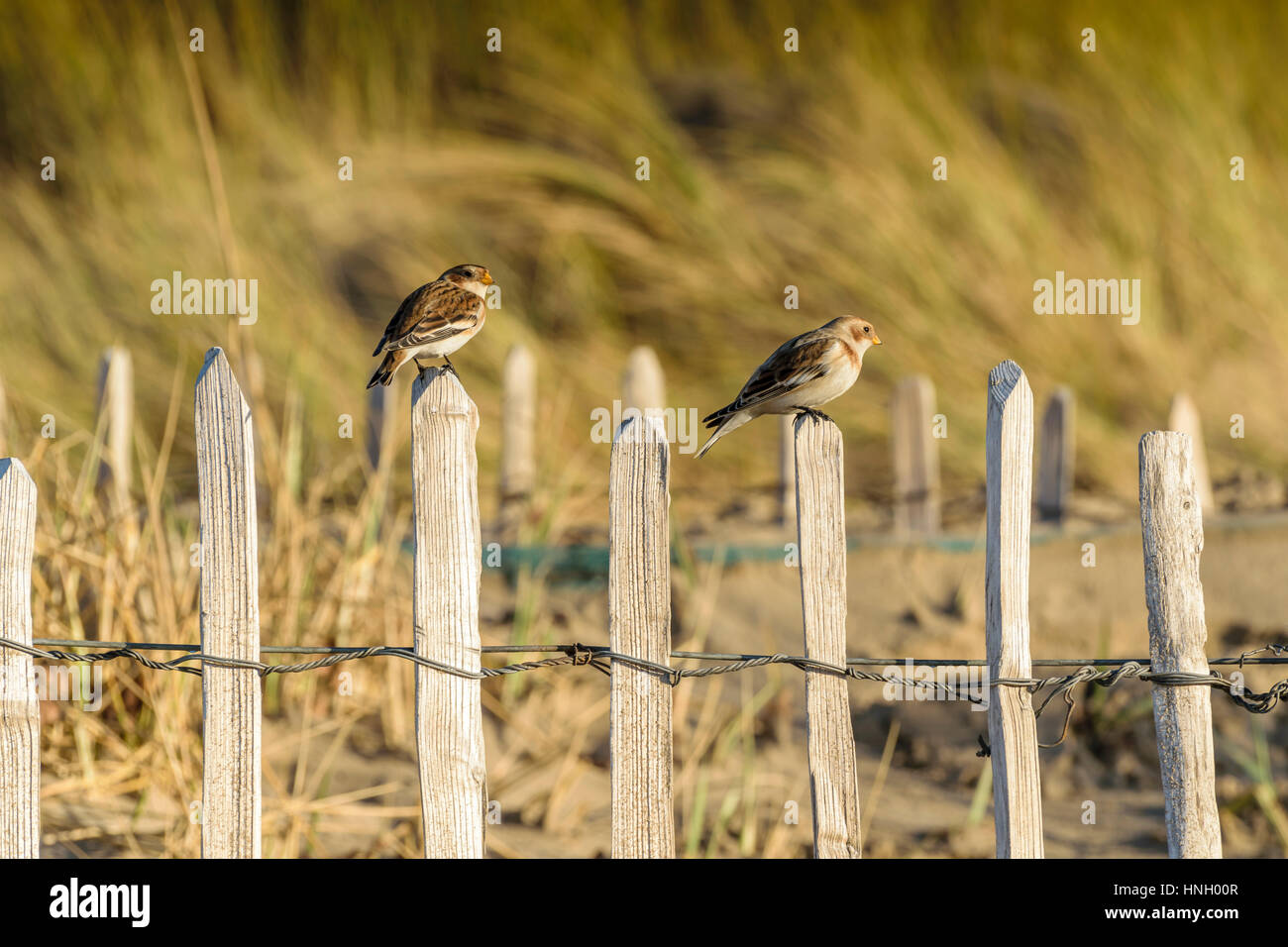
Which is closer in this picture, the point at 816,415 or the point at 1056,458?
the point at 816,415

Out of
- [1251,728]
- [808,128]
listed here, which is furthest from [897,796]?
[808,128]

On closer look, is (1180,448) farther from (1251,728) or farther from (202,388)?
(1251,728)

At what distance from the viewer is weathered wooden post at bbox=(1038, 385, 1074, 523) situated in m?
5.75

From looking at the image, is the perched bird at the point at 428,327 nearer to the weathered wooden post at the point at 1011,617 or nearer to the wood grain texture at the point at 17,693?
the wood grain texture at the point at 17,693

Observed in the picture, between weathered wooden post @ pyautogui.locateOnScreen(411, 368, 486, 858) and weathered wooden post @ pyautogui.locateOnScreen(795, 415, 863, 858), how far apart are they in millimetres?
626

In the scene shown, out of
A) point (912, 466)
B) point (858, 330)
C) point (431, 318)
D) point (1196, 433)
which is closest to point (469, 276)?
point (431, 318)

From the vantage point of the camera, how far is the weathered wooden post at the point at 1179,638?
240cm

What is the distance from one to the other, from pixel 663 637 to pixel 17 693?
49.9 inches

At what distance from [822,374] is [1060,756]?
95.8 inches

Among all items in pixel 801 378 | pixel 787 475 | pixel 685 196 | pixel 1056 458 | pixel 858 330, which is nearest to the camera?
pixel 801 378

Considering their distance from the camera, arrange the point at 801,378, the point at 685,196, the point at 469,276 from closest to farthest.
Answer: the point at 801,378, the point at 469,276, the point at 685,196

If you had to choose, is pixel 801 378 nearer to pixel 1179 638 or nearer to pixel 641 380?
pixel 1179 638

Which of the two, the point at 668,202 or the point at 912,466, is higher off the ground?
the point at 668,202

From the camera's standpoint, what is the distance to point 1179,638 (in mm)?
2408
